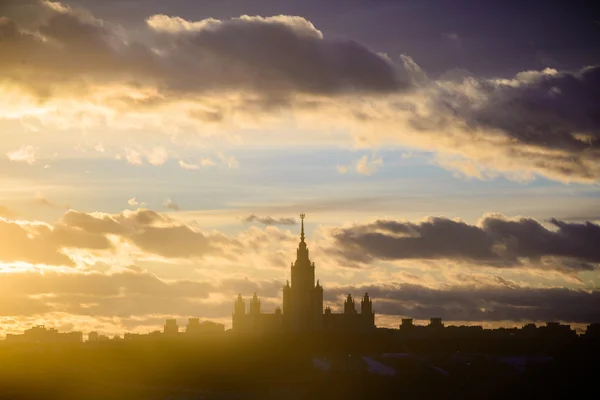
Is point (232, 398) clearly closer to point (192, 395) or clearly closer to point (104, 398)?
point (192, 395)

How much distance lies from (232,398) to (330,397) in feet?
56.2

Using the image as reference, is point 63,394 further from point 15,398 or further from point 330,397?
point 330,397

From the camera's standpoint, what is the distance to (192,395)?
19812 centimetres

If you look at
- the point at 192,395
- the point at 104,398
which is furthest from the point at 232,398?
the point at 104,398

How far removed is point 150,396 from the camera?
19650 centimetres

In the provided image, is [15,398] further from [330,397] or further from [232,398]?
[330,397]

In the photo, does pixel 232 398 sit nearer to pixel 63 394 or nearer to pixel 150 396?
pixel 150 396

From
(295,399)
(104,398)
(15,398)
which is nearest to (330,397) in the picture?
(295,399)

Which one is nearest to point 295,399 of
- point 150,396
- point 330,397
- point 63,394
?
point 330,397

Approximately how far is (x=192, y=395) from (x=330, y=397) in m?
23.8

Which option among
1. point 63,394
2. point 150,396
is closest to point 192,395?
point 150,396

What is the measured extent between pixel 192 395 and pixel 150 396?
723 centimetres

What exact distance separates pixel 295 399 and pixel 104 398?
32104 millimetres

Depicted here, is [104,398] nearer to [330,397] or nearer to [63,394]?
[63,394]
